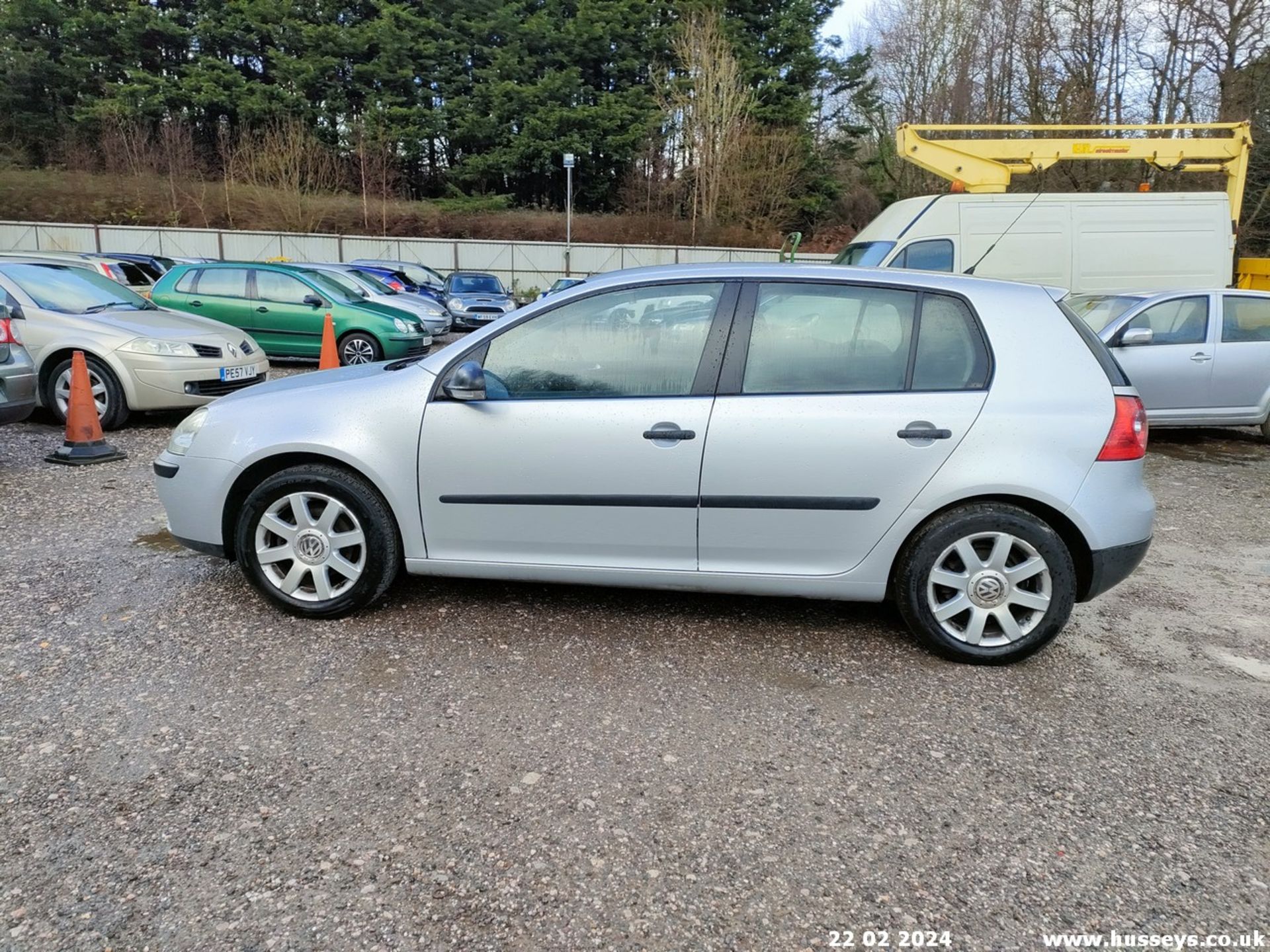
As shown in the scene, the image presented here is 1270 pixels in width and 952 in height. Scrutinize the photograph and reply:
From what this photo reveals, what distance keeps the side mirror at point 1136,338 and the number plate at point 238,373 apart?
328 inches

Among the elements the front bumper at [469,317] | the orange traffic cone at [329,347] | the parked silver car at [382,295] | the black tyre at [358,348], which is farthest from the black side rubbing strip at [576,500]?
the front bumper at [469,317]

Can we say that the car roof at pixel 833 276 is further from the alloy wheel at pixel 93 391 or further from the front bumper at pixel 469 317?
the front bumper at pixel 469 317

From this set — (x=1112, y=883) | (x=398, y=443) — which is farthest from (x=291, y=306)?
(x=1112, y=883)

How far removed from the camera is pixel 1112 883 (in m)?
2.25

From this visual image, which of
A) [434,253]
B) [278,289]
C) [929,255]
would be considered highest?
[434,253]

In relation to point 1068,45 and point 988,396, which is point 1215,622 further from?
point 1068,45

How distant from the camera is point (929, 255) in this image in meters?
10.9

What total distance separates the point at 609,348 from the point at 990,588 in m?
1.85

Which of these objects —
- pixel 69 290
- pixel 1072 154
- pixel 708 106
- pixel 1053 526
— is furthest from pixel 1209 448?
pixel 708 106

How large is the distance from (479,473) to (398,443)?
379 mm

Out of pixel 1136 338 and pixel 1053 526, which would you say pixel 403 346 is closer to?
pixel 1136 338

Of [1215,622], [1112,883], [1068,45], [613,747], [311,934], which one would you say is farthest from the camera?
[1068,45]

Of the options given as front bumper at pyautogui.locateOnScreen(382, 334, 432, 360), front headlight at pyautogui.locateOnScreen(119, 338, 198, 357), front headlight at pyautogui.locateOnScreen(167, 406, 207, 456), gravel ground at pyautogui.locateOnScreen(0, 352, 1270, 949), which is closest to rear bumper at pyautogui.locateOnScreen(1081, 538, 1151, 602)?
gravel ground at pyautogui.locateOnScreen(0, 352, 1270, 949)

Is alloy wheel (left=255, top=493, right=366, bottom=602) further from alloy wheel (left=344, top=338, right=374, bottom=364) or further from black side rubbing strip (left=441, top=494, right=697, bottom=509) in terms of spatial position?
alloy wheel (left=344, top=338, right=374, bottom=364)
